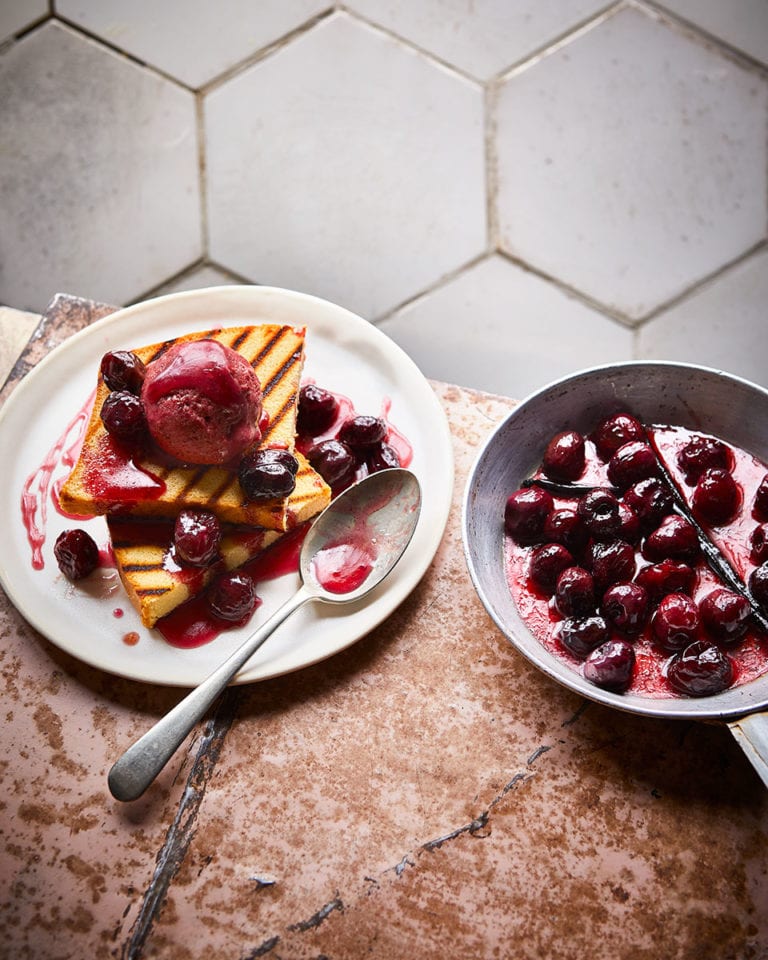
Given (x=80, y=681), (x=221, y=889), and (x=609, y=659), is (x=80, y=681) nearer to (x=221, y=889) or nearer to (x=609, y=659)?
(x=221, y=889)

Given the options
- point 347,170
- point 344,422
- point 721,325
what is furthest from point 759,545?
point 347,170

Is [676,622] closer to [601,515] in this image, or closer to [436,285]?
[601,515]

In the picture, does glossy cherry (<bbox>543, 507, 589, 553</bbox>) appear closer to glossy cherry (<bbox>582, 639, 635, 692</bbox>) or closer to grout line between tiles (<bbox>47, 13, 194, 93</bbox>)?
glossy cherry (<bbox>582, 639, 635, 692</bbox>)

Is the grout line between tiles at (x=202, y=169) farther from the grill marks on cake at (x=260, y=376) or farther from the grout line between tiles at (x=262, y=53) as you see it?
the grill marks on cake at (x=260, y=376)

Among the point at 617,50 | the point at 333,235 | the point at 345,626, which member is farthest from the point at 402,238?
the point at 345,626

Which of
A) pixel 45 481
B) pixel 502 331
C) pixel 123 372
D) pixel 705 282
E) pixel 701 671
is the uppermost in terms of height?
pixel 123 372

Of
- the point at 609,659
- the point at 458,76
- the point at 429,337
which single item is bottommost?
the point at 429,337

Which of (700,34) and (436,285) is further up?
(700,34)

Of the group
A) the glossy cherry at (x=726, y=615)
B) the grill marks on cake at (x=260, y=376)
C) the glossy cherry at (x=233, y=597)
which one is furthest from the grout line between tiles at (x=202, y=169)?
the glossy cherry at (x=726, y=615)
